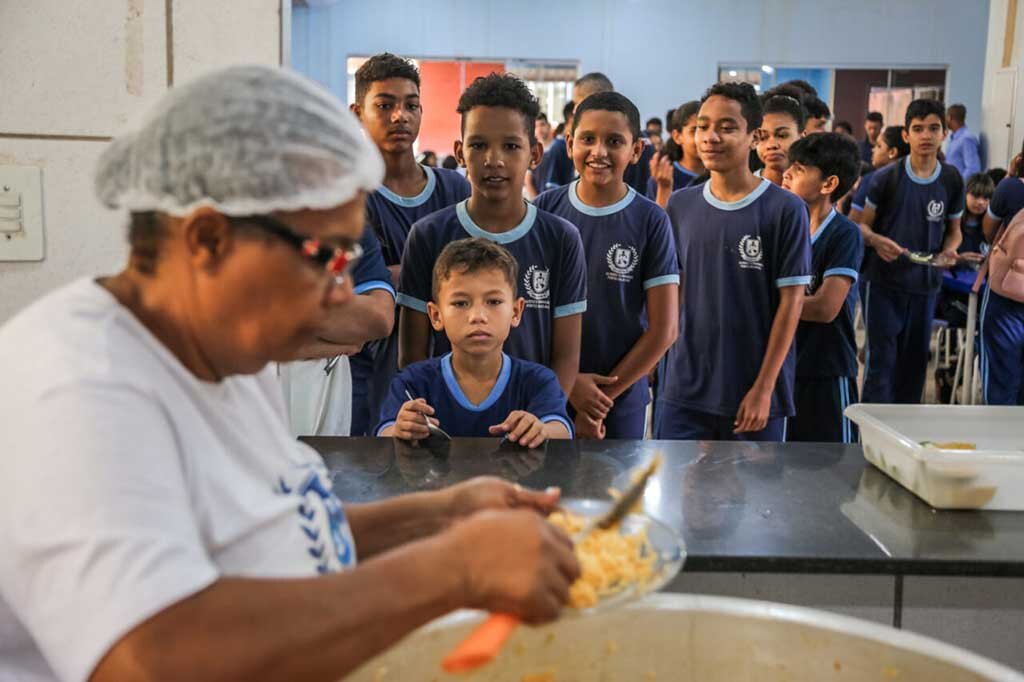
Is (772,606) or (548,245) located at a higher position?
(548,245)

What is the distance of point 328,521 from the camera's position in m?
1.08

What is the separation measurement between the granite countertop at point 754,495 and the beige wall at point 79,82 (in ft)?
2.09

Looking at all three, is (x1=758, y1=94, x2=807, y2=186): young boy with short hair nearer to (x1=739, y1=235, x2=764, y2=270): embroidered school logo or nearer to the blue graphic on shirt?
(x1=739, y1=235, x2=764, y2=270): embroidered school logo

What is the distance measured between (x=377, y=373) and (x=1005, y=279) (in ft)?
10.2

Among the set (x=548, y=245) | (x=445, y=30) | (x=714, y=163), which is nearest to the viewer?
(x=548, y=245)

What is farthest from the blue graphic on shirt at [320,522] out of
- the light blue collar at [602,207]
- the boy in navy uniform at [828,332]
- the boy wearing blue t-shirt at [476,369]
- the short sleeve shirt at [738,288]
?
the boy in navy uniform at [828,332]

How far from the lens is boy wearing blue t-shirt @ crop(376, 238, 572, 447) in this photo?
228 centimetres

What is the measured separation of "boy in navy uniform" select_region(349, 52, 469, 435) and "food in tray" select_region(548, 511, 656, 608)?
1.72 m

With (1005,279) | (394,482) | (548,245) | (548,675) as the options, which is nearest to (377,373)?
(548,245)

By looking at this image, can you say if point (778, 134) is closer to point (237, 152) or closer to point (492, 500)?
point (492, 500)

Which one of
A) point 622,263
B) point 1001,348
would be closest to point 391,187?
point 622,263

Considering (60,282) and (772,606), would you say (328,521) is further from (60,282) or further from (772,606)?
(60,282)

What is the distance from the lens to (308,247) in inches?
35.8

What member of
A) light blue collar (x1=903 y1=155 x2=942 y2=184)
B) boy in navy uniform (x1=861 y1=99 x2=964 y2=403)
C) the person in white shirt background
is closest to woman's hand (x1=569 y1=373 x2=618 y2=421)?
the person in white shirt background
